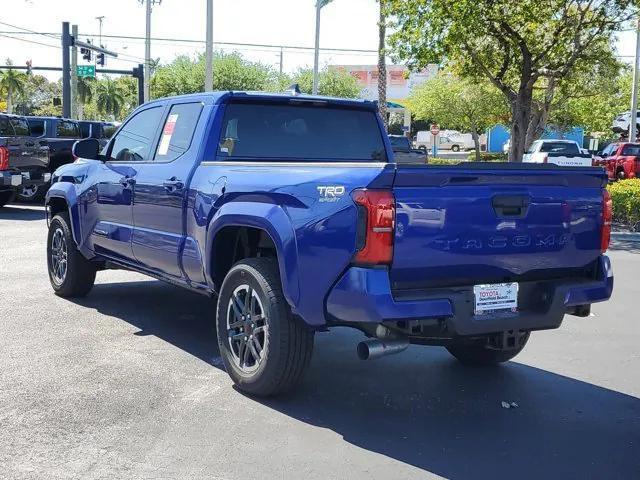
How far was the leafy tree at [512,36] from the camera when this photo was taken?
16.3 m

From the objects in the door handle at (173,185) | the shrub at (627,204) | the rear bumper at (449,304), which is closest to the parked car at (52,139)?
the door handle at (173,185)

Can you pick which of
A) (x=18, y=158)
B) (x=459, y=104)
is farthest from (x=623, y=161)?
(x=18, y=158)

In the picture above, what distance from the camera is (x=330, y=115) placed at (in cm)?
623

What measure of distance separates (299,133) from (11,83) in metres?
90.6

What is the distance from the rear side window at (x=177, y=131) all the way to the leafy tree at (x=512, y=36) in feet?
35.8

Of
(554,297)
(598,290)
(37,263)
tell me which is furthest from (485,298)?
(37,263)

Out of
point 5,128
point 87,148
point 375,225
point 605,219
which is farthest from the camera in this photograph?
point 5,128

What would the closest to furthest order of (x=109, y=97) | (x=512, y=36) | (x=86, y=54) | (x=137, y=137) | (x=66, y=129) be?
A: (x=137, y=137)
(x=512, y=36)
(x=66, y=129)
(x=86, y=54)
(x=109, y=97)

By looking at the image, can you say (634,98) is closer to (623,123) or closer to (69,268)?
(623,123)

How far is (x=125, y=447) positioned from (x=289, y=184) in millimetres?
1722

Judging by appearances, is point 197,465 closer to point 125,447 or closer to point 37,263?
point 125,447

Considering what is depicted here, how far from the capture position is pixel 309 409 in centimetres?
473

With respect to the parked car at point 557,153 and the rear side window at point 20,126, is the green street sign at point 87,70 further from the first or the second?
the parked car at point 557,153

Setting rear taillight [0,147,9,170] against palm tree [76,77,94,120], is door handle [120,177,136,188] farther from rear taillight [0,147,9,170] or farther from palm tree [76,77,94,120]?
palm tree [76,77,94,120]
